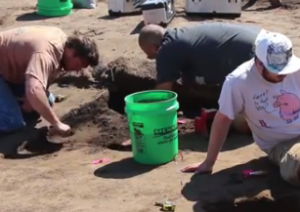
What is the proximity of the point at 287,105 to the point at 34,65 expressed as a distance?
2.11 metres

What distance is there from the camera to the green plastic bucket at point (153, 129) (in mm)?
5449

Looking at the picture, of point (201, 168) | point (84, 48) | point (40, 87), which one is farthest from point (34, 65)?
point (201, 168)

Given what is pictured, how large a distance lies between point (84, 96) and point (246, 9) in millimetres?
4113

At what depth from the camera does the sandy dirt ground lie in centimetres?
491

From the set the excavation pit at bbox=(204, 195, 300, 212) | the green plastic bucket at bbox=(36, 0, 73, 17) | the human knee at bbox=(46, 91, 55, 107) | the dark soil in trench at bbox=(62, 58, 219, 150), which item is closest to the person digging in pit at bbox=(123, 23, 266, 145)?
the dark soil in trench at bbox=(62, 58, 219, 150)

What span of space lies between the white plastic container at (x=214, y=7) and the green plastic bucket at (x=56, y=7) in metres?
1.75

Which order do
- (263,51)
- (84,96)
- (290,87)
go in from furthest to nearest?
(84,96) < (290,87) < (263,51)

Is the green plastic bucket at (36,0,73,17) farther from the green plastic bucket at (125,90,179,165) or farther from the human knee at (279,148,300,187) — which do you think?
the human knee at (279,148,300,187)

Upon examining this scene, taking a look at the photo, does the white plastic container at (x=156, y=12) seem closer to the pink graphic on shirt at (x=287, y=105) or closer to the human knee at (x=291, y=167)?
the pink graphic on shirt at (x=287, y=105)

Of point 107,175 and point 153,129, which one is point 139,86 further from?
point 107,175

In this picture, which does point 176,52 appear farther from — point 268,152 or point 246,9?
point 246,9

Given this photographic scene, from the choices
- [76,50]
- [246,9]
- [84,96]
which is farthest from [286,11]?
[76,50]

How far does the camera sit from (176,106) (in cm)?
554

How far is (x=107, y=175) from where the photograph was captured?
5441mm
